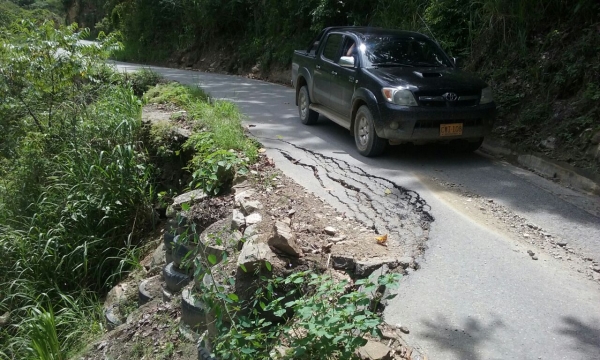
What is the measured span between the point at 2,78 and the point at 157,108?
2706 millimetres

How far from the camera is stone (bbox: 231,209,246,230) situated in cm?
545

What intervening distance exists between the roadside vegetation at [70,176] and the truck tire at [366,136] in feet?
5.32

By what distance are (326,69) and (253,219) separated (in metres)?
4.88

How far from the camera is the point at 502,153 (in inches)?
343

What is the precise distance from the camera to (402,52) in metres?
8.93

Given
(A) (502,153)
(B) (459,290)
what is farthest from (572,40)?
(B) (459,290)

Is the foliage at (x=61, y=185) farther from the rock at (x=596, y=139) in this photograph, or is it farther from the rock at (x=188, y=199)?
the rock at (x=596, y=139)

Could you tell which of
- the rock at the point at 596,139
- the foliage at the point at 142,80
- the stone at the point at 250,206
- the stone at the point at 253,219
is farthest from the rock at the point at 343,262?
the foliage at the point at 142,80

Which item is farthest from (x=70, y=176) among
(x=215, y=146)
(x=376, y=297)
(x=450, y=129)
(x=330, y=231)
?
(x=376, y=297)

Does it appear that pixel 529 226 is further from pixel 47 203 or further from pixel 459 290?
pixel 47 203

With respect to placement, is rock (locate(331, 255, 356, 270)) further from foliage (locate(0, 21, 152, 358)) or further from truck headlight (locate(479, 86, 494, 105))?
truck headlight (locate(479, 86, 494, 105))

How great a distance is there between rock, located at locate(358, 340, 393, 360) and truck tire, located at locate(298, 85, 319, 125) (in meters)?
7.15

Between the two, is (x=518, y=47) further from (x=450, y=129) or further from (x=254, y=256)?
(x=254, y=256)

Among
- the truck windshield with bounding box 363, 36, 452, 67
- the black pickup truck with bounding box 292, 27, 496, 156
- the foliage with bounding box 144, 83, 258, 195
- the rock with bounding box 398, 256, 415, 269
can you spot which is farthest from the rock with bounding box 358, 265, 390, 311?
the truck windshield with bounding box 363, 36, 452, 67
